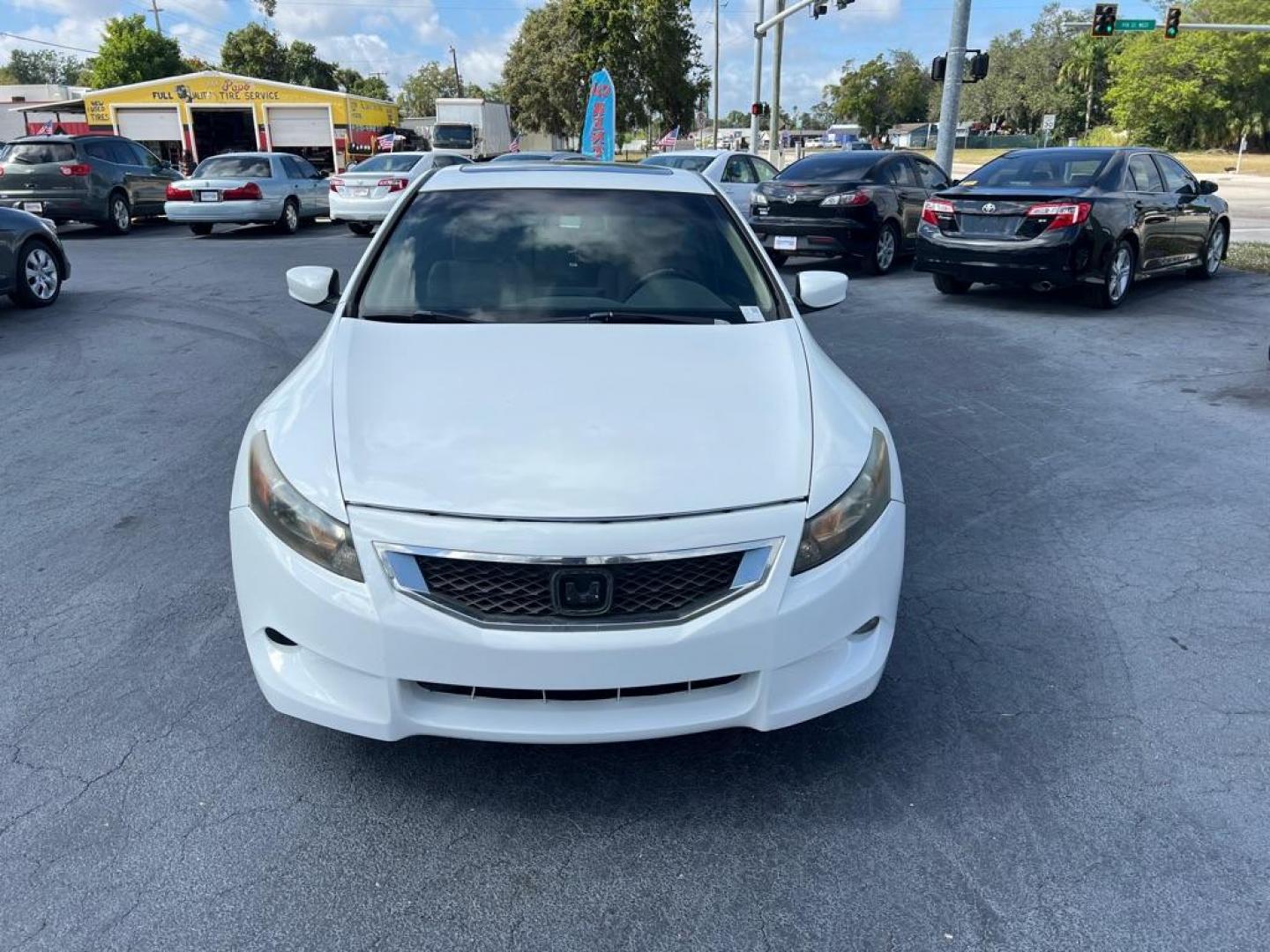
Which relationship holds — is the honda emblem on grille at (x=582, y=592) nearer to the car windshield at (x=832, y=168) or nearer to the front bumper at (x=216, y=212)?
the car windshield at (x=832, y=168)

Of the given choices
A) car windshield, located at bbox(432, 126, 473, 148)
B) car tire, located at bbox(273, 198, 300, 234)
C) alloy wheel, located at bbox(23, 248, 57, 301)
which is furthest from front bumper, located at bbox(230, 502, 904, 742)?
car windshield, located at bbox(432, 126, 473, 148)

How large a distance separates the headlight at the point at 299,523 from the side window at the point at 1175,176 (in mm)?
11058

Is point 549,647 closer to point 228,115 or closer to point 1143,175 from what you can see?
point 1143,175

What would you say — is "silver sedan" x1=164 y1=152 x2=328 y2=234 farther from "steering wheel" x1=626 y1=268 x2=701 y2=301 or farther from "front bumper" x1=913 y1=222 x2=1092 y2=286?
"steering wheel" x1=626 y1=268 x2=701 y2=301

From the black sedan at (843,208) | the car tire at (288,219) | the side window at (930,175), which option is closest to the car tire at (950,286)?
the black sedan at (843,208)

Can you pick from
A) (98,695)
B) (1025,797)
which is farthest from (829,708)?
(98,695)

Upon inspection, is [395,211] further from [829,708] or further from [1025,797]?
[1025,797]

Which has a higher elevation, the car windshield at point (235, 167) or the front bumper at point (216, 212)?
the car windshield at point (235, 167)

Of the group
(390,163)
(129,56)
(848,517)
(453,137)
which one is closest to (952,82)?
(390,163)

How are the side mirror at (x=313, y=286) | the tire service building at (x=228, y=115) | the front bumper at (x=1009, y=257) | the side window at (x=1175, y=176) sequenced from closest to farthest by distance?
the side mirror at (x=313, y=286)
the front bumper at (x=1009, y=257)
the side window at (x=1175, y=176)
the tire service building at (x=228, y=115)

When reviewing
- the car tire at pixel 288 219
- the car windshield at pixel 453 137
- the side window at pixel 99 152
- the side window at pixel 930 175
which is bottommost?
the car tire at pixel 288 219

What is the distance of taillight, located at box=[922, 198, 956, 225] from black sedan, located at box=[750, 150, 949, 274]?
223 cm

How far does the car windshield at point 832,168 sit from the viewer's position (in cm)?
1293

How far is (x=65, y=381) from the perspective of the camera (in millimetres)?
7332
